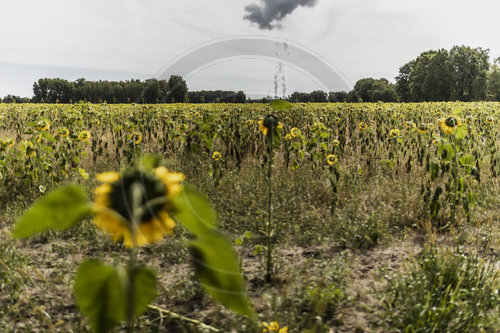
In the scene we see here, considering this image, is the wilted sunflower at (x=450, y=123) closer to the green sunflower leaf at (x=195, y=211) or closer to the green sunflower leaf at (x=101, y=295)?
the green sunflower leaf at (x=195, y=211)

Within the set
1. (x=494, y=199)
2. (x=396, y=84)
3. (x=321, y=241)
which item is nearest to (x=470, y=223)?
(x=494, y=199)

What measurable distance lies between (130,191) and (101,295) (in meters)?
0.14

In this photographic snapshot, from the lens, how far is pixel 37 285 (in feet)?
7.46

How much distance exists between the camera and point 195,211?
1.77 ft

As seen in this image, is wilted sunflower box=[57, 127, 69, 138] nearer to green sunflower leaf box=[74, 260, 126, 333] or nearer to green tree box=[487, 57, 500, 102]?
green sunflower leaf box=[74, 260, 126, 333]

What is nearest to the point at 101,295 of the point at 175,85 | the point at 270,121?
the point at 175,85

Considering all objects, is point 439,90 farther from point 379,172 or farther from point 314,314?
point 314,314

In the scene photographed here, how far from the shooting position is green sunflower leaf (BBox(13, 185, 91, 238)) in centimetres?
47

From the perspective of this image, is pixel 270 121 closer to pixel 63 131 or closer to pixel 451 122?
pixel 451 122

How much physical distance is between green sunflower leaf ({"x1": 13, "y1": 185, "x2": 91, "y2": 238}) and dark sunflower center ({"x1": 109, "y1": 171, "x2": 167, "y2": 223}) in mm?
50

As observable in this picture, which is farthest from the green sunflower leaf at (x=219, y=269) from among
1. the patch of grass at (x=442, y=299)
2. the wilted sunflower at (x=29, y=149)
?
the wilted sunflower at (x=29, y=149)

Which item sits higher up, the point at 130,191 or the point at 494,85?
the point at 494,85

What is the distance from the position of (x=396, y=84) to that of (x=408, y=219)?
62299mm

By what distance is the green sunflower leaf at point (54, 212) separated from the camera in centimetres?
47
